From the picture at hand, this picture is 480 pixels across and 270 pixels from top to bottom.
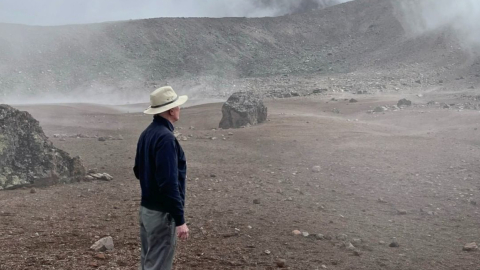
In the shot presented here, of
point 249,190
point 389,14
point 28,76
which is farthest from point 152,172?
point 389,14

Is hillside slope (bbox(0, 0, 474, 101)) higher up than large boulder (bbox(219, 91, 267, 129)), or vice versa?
hillside slope (bbox(0, 0, 474, 101))

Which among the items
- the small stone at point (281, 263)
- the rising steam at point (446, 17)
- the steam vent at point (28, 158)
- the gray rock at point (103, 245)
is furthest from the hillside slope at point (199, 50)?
the small stone at point (281, 263)

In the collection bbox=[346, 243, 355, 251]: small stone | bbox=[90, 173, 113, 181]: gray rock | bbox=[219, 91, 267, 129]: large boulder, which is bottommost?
bbox=[346, 243, 355, 251]: small stone

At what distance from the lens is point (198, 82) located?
40344mm

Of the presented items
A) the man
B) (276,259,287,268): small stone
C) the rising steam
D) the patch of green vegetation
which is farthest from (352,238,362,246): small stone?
the rising steam

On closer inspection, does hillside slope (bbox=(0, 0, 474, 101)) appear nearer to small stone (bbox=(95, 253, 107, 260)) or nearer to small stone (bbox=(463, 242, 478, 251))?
Answer: small stone (bbox=(95, 253, 107, 260))

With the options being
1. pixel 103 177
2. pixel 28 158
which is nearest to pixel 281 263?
pixel 103 177

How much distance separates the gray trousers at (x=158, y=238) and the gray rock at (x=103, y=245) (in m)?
1.62

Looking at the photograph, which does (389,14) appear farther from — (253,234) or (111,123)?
(253,234)

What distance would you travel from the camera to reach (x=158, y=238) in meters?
4.00

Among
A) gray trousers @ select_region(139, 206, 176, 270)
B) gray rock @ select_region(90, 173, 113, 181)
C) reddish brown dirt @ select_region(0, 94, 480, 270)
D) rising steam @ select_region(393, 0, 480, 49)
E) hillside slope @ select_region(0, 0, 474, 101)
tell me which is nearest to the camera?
gray trousers @ select_region(139, 206, 176, 270)

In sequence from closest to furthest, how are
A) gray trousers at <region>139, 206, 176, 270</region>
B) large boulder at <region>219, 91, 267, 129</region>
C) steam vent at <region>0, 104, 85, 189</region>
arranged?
gray trousers at <region>139, 206, 176, 270</region> < steam vent at <region>0, 104, 85, 189</region> < large boulder at <region>219, 91, 267, 129</region>

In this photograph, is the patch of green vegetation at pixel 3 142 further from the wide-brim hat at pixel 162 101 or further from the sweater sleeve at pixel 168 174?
the sweater sleeve at pixel 168 174

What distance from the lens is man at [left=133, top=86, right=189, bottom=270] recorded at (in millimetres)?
3863
